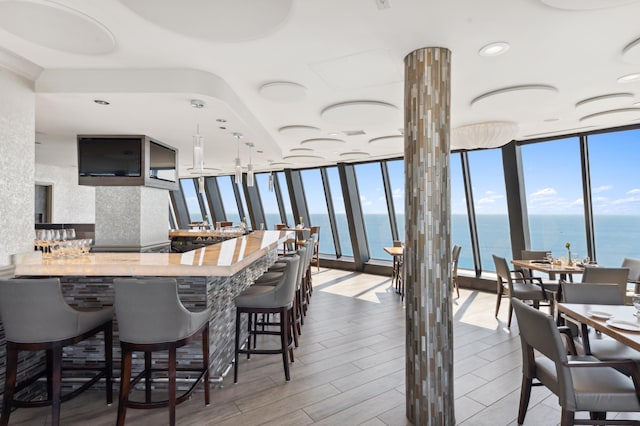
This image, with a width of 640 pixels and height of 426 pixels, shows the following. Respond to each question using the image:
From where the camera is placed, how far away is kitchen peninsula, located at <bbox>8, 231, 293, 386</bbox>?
247 centimetres

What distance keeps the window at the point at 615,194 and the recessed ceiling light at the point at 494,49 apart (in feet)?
13.9

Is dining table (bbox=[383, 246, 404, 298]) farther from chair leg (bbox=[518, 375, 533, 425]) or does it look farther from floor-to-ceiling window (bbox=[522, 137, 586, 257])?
chair leg (bbox=[518, 375, 533, 425])

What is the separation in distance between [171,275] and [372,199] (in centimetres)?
680

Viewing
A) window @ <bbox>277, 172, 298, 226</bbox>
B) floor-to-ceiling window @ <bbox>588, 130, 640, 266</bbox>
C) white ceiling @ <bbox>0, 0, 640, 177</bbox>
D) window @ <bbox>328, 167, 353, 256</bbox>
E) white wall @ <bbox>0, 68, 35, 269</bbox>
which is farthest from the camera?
window @ <bbox>277, 172, 298, 226</bbox>

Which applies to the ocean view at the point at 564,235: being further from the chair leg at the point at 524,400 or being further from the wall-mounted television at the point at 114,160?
the wall-mounted television at the point at 114,160

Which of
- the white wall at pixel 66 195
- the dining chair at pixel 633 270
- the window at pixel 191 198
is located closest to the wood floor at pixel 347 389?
the dining chair at pixel 633 270

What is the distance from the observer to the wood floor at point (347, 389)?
238cm

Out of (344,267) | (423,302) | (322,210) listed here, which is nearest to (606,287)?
(423,302)

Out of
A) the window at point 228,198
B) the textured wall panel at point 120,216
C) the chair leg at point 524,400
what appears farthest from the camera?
the window at point 228,198

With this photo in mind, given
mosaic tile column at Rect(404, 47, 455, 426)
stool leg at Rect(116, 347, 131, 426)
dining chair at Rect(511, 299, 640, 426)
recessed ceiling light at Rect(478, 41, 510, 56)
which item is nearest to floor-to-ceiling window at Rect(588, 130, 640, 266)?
recessed ceiling light at Rect(478, 41, 510, 56)

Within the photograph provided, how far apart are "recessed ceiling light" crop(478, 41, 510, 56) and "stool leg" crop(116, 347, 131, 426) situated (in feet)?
11.5

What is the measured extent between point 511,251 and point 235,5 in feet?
21.2

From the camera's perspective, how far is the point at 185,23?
2.13 meters

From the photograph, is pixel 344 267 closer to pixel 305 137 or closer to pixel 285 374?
pixel 305 137
